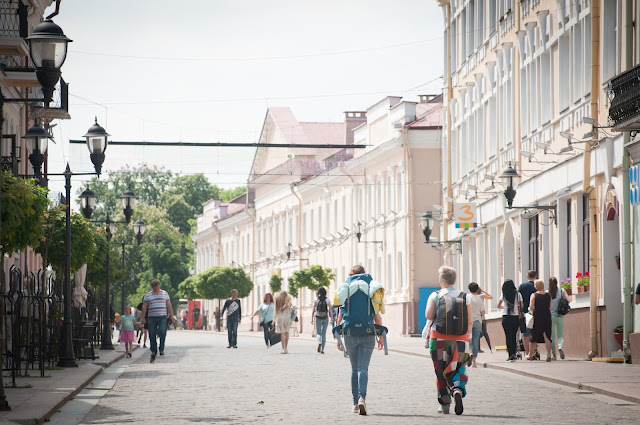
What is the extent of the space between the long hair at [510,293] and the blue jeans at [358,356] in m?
11.2

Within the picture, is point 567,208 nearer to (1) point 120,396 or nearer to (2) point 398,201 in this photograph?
(1) point 120,396

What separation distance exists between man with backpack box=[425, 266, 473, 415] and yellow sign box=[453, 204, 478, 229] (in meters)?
25.0

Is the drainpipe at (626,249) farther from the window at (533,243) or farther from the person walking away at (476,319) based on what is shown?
the window at (533,243)

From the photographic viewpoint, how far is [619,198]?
25219 mm

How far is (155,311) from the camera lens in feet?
92.0

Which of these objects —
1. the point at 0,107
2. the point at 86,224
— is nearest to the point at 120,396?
the point at 0,107

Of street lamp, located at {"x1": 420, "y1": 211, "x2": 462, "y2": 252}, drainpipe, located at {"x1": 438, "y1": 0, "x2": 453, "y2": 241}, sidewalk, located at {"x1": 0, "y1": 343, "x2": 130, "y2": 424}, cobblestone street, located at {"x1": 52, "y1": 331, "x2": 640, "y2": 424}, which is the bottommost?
cobblestone street, located at {"x1": 52, "y1": 331, "x2": 640, "y2": 424}

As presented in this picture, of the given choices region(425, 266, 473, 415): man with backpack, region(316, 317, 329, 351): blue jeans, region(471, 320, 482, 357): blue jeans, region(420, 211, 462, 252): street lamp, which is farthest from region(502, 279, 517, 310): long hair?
region(420, 211, 462, 252): street lamp

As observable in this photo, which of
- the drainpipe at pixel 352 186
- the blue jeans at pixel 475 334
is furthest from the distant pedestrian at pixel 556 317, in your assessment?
the drainpipe at pixel 352 186

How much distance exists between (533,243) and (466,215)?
5.93 m

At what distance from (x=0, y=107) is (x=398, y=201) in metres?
42.0

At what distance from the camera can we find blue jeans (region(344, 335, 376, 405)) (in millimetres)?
14344

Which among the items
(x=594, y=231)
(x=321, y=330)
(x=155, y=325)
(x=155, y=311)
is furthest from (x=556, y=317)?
(x=321, y=330)

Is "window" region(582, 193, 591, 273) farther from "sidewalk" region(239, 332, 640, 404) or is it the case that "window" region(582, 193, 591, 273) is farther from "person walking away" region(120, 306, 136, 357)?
"person walking away" region(120, 306, 136, 357)
